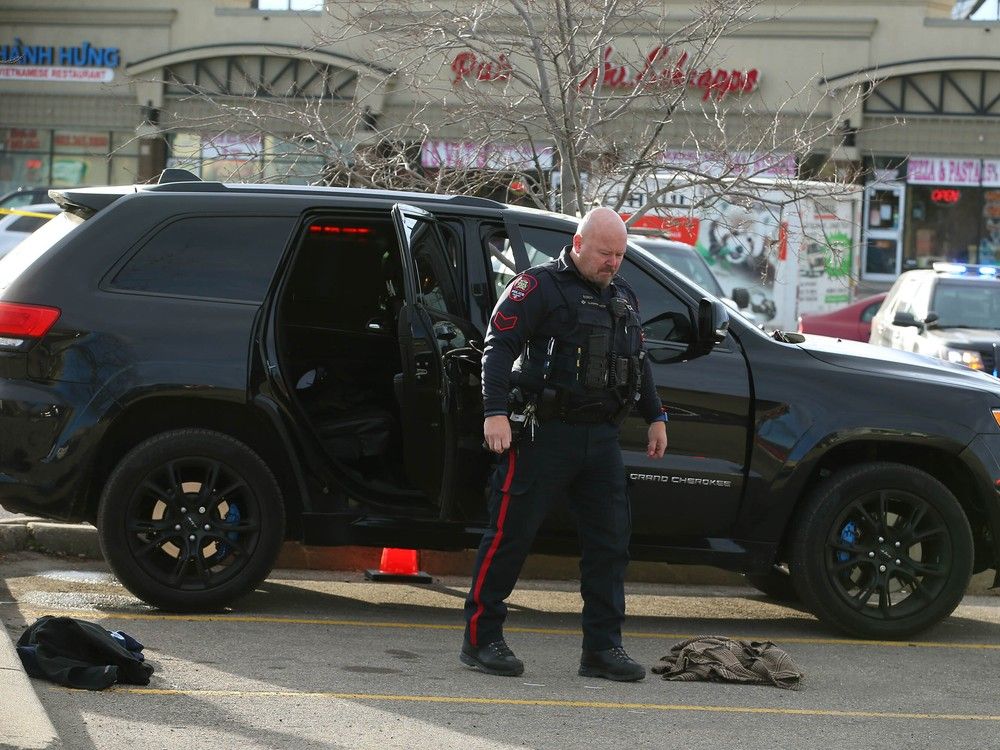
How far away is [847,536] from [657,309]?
4.42 ft

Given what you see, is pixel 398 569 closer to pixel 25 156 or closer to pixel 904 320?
pixel 904 320

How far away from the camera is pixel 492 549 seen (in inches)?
239

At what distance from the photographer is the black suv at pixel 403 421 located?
675cm

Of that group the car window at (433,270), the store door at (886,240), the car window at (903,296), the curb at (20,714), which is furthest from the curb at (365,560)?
the store door at (886,240)

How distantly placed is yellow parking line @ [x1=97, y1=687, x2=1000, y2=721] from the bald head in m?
1.59

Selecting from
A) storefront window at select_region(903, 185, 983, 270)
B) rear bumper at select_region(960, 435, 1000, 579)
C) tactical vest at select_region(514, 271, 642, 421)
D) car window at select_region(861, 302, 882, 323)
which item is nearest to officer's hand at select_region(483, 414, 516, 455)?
tactical vest at select_region(514, 271, 642, 421)

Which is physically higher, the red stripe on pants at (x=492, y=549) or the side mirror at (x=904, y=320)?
the side mirror at (x=904, y=320)

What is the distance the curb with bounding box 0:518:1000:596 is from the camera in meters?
8.31

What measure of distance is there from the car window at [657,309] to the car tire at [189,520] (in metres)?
1.80

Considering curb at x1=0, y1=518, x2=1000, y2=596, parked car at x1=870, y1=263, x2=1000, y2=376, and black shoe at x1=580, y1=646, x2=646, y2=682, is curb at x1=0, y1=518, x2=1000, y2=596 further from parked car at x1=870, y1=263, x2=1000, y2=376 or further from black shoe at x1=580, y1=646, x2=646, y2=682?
parked car at x1=870, y1=263, x2=1000, y2=376

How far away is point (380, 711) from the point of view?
5.45 m

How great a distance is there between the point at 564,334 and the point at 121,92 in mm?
28508

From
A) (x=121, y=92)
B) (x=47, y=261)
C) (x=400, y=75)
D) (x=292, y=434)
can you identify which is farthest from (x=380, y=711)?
(x=121, y=92)

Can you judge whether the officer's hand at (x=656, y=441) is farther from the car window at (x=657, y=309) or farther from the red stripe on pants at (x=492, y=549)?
the car window at (x=657, y=309)
